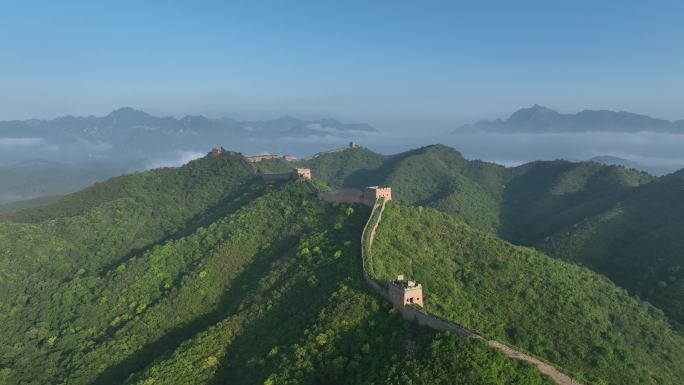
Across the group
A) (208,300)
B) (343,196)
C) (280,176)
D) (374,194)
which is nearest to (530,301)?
(374,194)

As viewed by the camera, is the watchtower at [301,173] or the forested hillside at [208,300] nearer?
the forested hillside at [208,300]

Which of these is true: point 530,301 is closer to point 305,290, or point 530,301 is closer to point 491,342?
point 491,342

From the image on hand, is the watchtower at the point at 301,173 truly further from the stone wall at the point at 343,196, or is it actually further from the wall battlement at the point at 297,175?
the stone wall at the point at 343,196


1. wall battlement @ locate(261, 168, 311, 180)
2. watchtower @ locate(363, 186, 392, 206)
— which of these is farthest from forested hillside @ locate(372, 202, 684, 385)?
wall battlement @ locate(261, 168, 311, 180)

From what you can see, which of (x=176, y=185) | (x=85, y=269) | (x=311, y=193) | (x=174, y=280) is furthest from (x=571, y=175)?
(x=85, y=269)

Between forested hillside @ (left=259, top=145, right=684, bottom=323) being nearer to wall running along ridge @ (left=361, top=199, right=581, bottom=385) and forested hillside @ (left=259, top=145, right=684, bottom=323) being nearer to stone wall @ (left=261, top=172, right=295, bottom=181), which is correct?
stone wall @ (left=261, top=172, right=295, bottom=181)

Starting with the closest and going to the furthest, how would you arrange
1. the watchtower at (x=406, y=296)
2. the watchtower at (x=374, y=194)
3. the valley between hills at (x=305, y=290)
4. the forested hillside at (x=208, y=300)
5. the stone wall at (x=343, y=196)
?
1. the forested hillside at (x=208, y=300)
2. the valley between hills at (x=305, y=290)
3. the watchtower at (x=406, y=296)
4. the watchtower at (x=374, y=194)
5. the stone wall at (x=343, y=196)

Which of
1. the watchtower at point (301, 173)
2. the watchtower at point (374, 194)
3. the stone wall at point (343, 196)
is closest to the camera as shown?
the watchtower at point (374, 194)

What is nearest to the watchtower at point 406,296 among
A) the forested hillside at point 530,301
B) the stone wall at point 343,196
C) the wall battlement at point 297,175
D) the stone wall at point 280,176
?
the forested hillside at point 530,301
